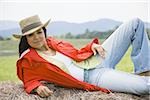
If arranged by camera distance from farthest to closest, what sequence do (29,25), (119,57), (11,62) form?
(11,62)
(119,57)
(29,25)

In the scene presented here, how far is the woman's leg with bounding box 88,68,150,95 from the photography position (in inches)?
63.6

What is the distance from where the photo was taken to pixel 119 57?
6.02ft

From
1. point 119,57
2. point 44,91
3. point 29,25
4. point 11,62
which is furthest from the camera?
point 11,62

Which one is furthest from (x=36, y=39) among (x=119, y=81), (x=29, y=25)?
(x=119, y=81)

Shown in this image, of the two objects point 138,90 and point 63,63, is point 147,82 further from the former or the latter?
point 63,63

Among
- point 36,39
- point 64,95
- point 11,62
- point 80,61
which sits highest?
point 36,39

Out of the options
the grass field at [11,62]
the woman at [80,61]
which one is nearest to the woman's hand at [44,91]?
the woman at [80,61]

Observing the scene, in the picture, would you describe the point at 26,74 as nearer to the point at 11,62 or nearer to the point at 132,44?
the point at 132,44

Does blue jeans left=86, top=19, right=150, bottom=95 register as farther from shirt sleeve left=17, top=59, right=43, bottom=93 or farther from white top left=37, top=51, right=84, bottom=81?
shirt sleeve left=17, top=59, right=43, bottom=93

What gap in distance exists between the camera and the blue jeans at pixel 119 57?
1.63 meters

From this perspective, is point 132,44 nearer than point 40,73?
No

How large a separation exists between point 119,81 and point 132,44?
0.77 ft

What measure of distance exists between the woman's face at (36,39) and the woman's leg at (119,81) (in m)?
0.29

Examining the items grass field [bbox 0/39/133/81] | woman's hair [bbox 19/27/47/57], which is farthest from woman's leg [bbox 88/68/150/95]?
grass field [bbox 0/39/133/81]
